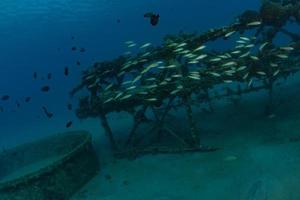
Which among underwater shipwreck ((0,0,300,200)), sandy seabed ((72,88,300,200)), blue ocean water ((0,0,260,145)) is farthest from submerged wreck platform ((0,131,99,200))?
blue ocean water ((0,0,260,145))

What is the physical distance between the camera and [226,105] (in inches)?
691

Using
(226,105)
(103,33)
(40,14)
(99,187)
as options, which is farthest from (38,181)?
(103,33)

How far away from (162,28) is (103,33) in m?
13.3

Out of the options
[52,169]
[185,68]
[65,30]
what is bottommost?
[52,169]

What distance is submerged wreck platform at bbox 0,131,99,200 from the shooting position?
10.7m

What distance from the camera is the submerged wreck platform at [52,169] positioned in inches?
420

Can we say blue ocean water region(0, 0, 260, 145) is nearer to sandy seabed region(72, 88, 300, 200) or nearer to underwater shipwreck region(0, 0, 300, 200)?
underwater shipwreck region(0, 0, 300, 200)

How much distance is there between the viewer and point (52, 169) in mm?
10945

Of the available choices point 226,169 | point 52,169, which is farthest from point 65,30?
point 226,169

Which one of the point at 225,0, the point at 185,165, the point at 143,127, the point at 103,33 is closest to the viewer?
the point at 185,165

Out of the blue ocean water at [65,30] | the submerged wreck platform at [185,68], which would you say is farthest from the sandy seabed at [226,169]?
the blue ocean water at [65,30]

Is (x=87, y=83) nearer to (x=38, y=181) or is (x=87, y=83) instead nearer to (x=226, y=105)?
(x=38, y=181)

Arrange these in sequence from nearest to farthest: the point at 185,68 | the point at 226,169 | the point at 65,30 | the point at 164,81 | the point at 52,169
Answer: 1. the point at 226,169
2. the point at 52,169
3. the point at 164,81
4. the point at 185,68
5. the point at 65,30

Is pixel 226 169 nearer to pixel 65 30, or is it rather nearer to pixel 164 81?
pixel 164 81
